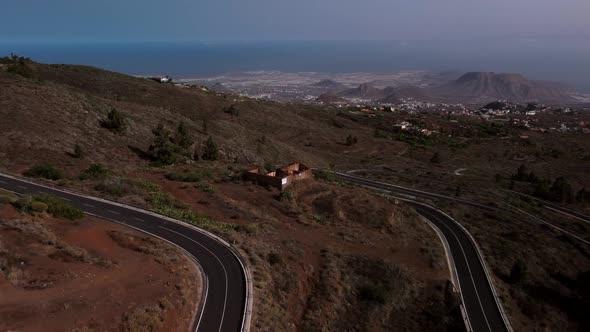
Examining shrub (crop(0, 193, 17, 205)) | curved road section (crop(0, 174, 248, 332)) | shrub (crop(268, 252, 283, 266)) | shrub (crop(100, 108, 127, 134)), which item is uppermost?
shrub (crop(100, 108, 127, 134))

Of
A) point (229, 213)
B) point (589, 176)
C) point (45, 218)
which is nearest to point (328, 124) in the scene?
point (589, 176)

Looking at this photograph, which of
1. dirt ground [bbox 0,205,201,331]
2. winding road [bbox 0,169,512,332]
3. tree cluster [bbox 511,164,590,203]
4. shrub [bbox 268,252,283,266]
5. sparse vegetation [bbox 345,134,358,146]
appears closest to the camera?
dirt ground [bbox 0,205,201,331]

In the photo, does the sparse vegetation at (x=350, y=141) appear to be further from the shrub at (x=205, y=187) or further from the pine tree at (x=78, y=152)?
the pine tree at (x=78, y=152)

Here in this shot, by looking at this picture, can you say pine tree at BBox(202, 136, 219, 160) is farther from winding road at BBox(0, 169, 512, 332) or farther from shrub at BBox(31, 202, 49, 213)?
shrub at BBox(31, 202, 49, 213)

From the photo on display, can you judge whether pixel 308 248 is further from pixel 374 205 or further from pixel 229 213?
pixel 374 205

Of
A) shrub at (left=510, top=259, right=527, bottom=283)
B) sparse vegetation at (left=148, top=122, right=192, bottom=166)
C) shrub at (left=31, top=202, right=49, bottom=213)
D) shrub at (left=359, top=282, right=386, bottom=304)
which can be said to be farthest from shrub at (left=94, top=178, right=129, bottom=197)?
shrub at (left=510, top=259, right=527, bottom=283)

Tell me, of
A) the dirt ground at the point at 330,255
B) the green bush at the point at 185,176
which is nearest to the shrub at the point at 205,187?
the dirt ground at the point at 330,255

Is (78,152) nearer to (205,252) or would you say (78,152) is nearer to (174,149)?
(174,149)

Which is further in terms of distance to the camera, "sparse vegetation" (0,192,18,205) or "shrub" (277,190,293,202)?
"shrub" (277,190,293,202)
